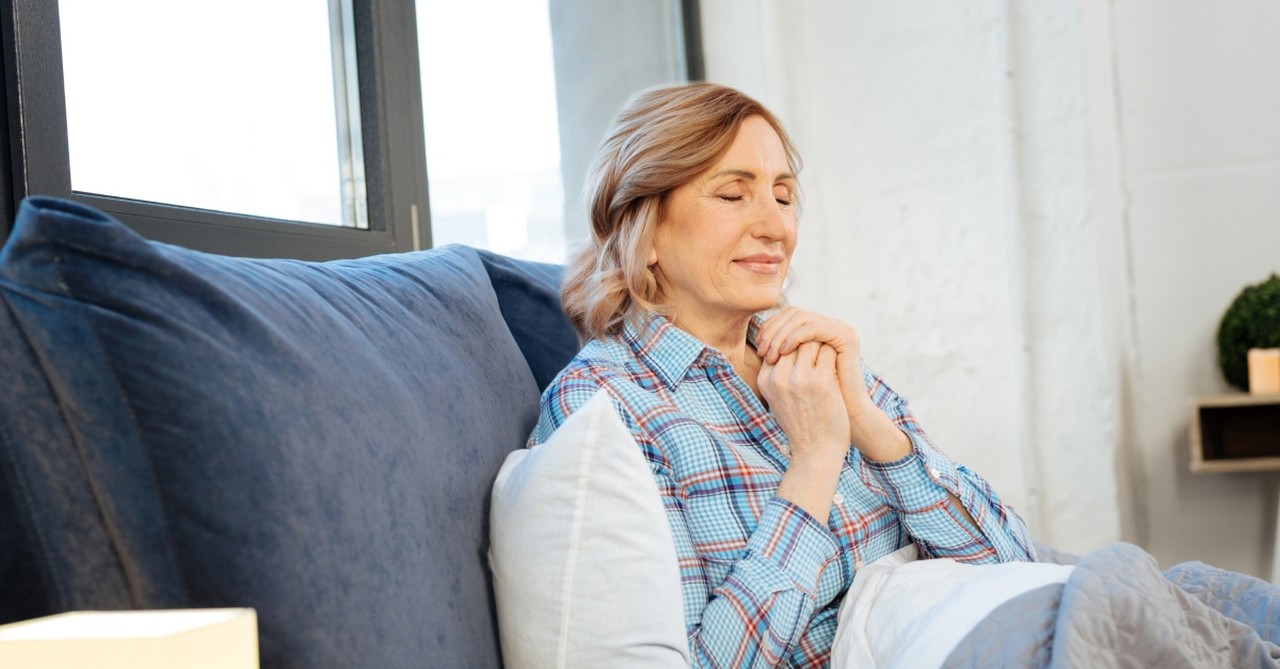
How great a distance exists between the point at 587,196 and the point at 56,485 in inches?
40.9

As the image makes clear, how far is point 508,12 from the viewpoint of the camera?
2646 millimetres

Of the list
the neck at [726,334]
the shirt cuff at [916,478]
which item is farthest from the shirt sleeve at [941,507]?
the neck at [726,334]

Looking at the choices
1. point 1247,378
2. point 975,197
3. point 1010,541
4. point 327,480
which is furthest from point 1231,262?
point 327,480

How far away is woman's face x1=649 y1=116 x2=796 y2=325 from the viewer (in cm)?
163

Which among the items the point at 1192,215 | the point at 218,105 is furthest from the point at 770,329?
the point at 1192,215

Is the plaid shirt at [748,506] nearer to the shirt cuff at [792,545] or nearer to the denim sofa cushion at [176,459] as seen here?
the shirt cuff at [792,545]

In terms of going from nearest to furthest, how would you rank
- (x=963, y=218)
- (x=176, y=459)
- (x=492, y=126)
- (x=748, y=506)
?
(x=176, y=459)
(x=748, y=506)
(x=492, y=126)
(x=963, y=218)

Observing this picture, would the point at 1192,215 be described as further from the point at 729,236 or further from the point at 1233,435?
the point at 729,236

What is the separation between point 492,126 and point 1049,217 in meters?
1.44

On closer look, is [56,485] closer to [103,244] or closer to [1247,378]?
[103,244]

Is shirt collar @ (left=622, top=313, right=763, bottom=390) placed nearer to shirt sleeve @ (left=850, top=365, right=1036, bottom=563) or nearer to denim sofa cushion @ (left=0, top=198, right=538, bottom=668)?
shirt sleeve @ (left=850, top=365, right=1036, bottom=563)

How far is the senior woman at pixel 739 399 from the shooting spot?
136cm

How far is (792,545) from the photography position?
135 cm

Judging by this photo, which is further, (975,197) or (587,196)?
(975,197)
